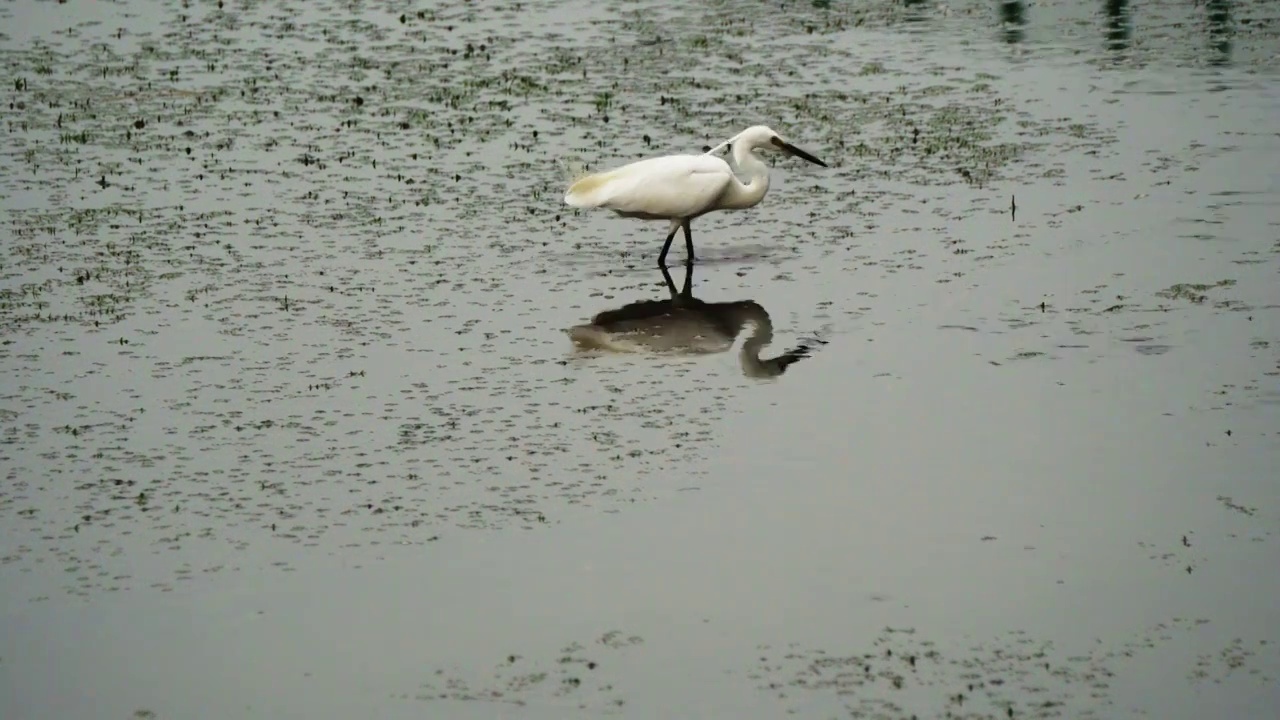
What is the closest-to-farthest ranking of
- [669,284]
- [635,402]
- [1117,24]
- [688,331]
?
[635,402] < [688,331] < [669,284] < [1117,24]

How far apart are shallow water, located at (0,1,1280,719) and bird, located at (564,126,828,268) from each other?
33cm

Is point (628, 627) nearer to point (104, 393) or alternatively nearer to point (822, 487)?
point (822, 487)

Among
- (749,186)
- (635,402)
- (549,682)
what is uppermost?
(749,186)

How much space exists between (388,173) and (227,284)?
2.66m

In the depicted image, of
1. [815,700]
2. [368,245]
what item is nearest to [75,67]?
[368,245]

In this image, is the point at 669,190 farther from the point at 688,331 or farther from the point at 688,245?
the point at 688,331

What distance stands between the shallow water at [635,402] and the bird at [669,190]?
0.33 meters

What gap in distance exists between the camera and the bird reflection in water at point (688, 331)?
32.2 ft

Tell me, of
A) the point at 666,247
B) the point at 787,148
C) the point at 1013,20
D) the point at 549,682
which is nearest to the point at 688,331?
the point at 666,247

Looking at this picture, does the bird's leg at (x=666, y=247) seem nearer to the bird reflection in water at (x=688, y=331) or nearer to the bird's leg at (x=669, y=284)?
the bird's leg at (x=669, y=284)

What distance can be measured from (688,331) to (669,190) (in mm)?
1339

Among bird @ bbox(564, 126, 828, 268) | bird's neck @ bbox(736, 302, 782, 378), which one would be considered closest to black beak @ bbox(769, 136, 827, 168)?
bird @ bbox(564, 126, 828, 268)

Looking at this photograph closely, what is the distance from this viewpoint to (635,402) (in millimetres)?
9078

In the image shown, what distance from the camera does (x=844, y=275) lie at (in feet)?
36.1
